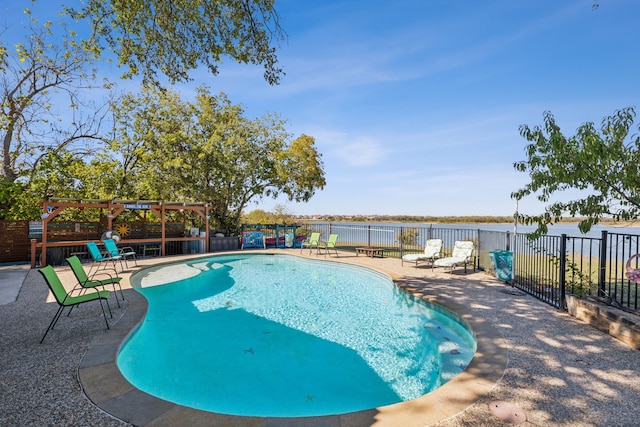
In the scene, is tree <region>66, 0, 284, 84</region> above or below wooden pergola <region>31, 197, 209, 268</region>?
above

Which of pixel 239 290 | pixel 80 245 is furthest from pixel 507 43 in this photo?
pixel 80 245

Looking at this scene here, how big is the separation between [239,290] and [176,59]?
5.54m

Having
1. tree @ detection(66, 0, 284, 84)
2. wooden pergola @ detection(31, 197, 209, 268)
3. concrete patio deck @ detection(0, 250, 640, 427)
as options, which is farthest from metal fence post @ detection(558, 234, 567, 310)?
wooden pergola @ detection(31, 197, 209, 268)

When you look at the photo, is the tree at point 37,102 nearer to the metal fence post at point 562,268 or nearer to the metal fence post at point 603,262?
the metal fence post at point 562,268

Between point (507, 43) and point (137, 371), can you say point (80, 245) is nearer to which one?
point (137, 371)

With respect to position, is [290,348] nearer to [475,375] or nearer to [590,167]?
[475,375]

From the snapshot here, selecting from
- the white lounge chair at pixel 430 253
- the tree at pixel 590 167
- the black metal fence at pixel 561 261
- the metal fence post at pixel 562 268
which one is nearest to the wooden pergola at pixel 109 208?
the black metal fence at pixel 561 261

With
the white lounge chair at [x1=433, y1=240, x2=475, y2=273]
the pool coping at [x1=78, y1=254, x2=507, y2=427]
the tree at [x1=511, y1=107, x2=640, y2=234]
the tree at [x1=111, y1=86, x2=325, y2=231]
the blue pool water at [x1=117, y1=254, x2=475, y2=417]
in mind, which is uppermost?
the tree at [x1=111, y1=86, x2=325, y2=231]

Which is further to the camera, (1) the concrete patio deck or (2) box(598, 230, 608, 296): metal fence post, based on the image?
(2) box(598, 230, 608, 296): metal fence post

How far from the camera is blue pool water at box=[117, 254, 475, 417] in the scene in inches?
136

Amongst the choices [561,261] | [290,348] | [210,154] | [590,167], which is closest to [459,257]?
[561,261]

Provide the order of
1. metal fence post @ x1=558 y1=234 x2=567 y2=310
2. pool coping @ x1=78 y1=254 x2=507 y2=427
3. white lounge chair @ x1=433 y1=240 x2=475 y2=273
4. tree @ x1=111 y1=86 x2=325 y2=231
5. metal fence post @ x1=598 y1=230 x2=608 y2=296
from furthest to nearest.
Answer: tree @ x1=111 y1=86 x2=325 y2=231 < white lounge chair @ x1=433 y1=240 x2=475 y2=273 < metal fence post @ x1=558 y1=234 x2=567 y2=310 < metal fence post @ x1=598 y1=230 x2=608 y2=296 < pool coping @ x1=78 y1=254 x2=507 y2=427

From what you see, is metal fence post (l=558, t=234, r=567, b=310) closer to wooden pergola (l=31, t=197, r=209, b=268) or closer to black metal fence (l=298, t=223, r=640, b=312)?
black metal fence (l=298, t=223, r=640, b=312)

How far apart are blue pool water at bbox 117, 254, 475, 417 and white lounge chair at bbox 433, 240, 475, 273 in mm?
2018
